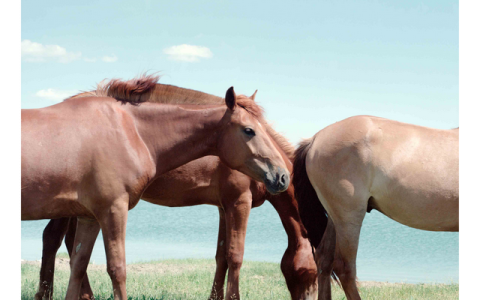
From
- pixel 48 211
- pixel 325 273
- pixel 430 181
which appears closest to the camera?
pixel 48 211

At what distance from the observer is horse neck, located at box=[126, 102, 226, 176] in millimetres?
4363

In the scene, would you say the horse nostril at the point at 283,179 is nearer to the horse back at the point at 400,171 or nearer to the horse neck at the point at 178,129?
Result: the horse back at the point at 400,171

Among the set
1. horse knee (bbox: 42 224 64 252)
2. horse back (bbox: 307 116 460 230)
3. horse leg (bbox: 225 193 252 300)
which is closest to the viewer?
horse back (bbox: 307 116 460 230)

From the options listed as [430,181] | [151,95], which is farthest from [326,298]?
[151,95]

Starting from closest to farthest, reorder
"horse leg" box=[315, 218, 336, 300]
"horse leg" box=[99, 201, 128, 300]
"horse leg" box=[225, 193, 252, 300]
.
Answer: "horse leg" box=[99, 201, 128, 300] → "horse leg" box=[315, 218, 336, 300] → "horse leg" box=[225, 193, 252, 300]

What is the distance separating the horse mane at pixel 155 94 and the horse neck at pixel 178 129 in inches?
5.2

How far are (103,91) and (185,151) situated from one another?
1.12 meters

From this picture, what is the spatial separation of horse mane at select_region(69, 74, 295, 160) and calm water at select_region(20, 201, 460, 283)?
7.60m

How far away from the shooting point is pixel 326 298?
4.68 m

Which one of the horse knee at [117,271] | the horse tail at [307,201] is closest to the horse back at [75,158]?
the horse knee at [117,271]

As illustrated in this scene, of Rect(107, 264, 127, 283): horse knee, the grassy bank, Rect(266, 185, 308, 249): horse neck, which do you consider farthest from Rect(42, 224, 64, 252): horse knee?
Rect(266, 185, 308, 249): horse neck

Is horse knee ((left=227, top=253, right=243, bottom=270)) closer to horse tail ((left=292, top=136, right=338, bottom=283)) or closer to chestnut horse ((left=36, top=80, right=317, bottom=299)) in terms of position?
chestnut horse ((left=36, top=80, right=317, bottom=299))

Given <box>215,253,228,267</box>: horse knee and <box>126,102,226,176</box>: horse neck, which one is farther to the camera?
<box>215,253,228,267</box>: horse knee
